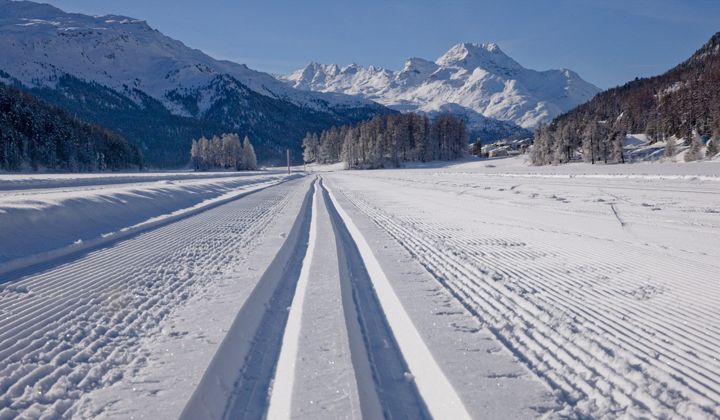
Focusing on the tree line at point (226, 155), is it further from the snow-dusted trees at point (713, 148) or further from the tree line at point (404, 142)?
the snow-dusted trees at point (713, 148)

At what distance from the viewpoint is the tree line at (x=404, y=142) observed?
97.2 metres

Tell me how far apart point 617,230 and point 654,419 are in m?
8.09

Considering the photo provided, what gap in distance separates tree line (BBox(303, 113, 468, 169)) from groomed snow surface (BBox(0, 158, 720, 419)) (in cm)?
8973

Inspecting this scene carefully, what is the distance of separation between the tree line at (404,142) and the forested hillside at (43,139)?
182ft

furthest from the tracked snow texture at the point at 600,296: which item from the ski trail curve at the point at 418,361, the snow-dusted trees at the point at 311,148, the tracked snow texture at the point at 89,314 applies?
the snow-dusted trees at the point at 311,148

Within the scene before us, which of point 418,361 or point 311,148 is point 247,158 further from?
point 418,361

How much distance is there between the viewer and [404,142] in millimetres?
98875

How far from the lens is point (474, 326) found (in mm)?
4000

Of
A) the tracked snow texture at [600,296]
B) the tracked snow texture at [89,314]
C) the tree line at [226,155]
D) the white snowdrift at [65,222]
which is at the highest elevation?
the tree line at [226,155]

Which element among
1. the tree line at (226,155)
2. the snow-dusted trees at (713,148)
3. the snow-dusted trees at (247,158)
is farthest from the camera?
the snow-dusted trees at (247,158)

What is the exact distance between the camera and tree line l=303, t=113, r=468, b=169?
3829 inches

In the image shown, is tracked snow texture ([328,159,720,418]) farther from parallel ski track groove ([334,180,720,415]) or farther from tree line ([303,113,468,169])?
tree line ([303,113,468,169])

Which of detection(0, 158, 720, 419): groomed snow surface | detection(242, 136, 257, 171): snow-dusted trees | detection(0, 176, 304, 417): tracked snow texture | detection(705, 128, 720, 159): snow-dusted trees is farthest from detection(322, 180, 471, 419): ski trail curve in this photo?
detection(242, 136, 257, 171): snow-dusted trees

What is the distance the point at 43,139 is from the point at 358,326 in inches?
3185
